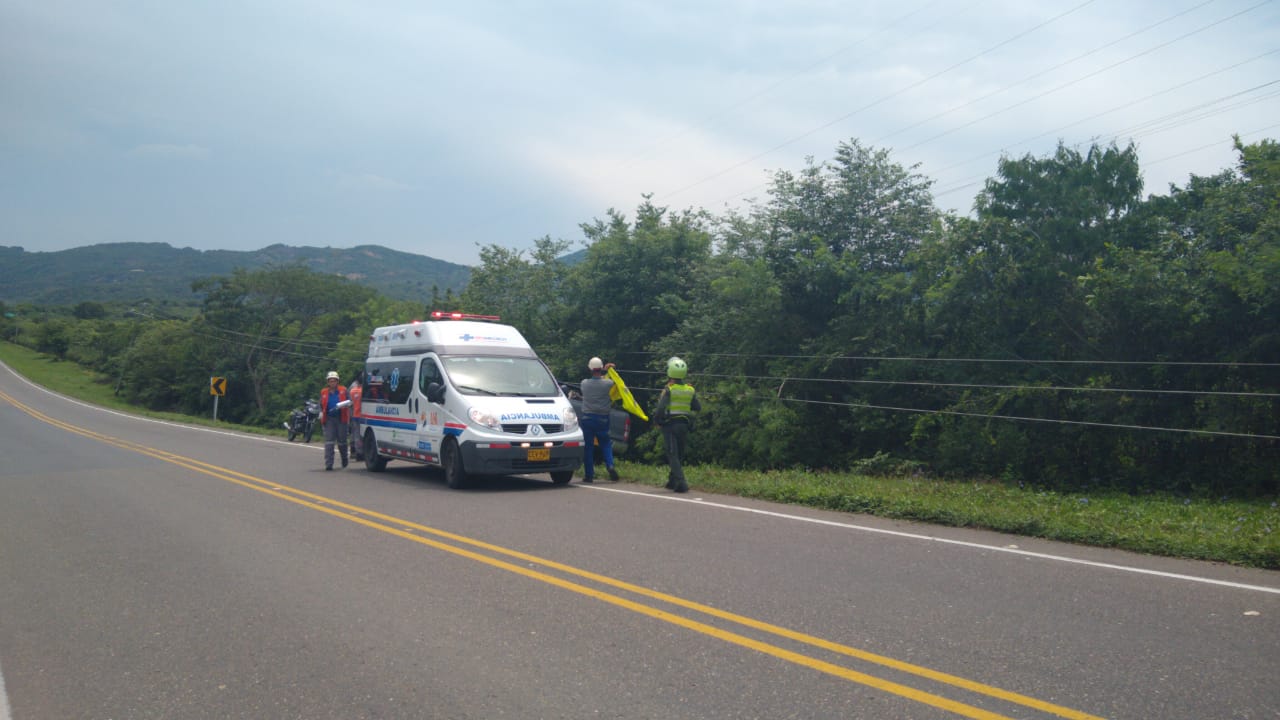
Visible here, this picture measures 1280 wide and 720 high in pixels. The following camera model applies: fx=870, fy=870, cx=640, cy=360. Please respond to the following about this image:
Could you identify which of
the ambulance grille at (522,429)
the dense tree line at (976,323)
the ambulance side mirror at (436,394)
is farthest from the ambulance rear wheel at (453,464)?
the dense tree line at (976,323)

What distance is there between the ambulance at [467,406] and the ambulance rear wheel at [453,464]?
0.02m

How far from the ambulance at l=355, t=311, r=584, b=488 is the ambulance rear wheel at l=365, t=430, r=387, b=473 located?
23mm

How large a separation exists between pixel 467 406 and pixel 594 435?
231cm

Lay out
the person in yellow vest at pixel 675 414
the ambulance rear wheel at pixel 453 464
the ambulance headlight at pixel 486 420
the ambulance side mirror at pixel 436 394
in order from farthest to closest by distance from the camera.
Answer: the ambulance side mirror at pixel 436 394, the ambulance rear wheel at pixel 453 464, the ambulance headlight at pixel 486 420, the person in yellow vest at pixel 675 414

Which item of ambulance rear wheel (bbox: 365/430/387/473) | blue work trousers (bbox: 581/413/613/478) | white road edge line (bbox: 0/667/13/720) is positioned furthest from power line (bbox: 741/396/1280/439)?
white road edge line (bbox: 0/667/13/720)

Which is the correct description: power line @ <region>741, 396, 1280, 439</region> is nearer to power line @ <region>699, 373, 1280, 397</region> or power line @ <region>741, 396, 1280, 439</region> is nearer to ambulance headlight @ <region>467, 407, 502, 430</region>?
power line @ <region>699, 373, 1280, 397</region>

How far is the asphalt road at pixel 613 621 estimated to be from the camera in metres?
4.37

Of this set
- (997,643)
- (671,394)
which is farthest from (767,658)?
(671,394)

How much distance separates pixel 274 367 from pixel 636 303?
48614 mm

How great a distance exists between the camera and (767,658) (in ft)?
16.1

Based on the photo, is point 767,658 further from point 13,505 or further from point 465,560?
point 13,505

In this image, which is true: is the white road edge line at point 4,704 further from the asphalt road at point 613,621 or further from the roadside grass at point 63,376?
the roadside grass at point 63,376

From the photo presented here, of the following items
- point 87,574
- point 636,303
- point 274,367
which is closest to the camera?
point 87,574

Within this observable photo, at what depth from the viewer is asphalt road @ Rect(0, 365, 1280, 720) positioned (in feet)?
14.3
